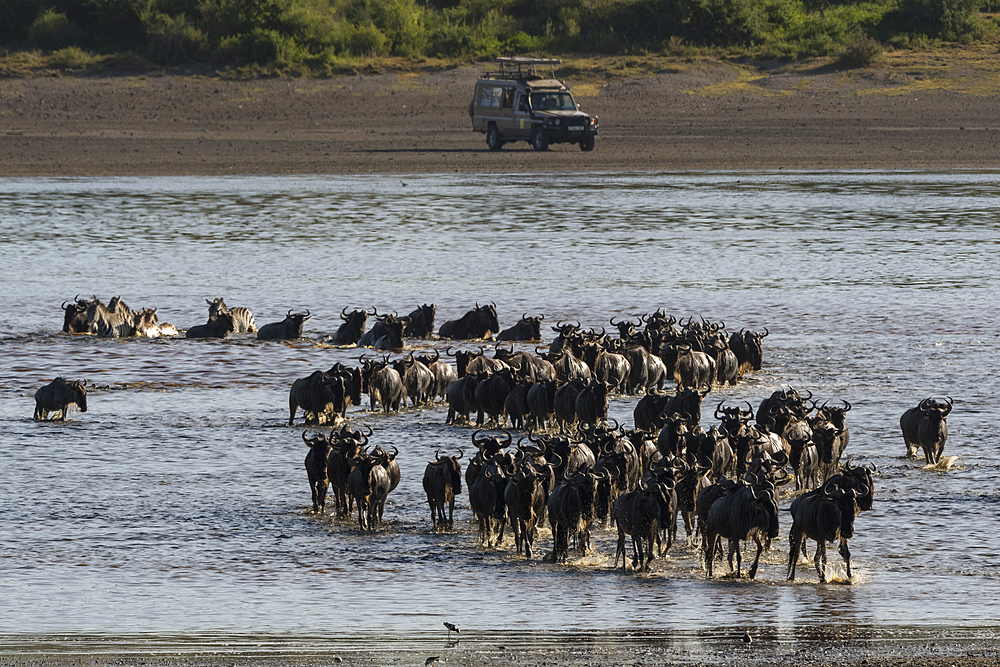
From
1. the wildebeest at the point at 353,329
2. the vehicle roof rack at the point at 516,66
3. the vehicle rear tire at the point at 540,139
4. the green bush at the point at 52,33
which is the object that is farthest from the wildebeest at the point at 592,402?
the green bush at the point at 52,33

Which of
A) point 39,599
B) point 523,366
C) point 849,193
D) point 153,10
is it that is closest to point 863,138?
point 849,193

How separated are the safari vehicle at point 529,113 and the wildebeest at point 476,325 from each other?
2682 cm

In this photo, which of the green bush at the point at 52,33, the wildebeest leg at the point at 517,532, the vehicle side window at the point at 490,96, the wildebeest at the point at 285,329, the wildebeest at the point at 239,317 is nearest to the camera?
the wildebeest leg at the point at 517,532

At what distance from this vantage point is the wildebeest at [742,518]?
1073 cm

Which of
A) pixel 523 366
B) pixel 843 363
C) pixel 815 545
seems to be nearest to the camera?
pixel 815 545

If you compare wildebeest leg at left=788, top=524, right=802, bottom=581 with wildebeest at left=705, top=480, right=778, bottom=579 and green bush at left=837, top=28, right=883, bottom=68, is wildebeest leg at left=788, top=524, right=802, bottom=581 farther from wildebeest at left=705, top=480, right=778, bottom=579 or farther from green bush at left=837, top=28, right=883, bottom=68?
green bush at left=837, top=28, right=883, bottom=68

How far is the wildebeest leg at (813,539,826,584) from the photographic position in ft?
35.3

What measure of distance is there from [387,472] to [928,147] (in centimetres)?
3812

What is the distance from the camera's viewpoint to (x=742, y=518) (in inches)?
422

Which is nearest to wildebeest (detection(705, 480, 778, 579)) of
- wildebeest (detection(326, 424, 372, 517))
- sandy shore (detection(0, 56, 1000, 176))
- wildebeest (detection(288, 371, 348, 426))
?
wildebeest (detection(326, 424, 372, 517))

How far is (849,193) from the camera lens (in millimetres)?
40906

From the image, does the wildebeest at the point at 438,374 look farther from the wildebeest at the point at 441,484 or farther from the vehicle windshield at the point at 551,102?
the vehicle windshield at the point at 551,102

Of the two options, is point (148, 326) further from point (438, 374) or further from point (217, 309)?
point (438, 374)

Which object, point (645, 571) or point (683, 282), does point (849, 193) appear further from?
point (645, 571)
